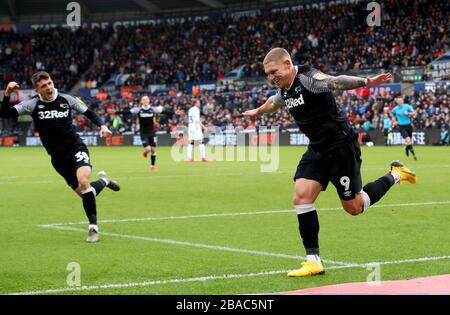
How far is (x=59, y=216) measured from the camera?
13.3 metres

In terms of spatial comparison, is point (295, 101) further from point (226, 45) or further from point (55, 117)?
point (226, 45)

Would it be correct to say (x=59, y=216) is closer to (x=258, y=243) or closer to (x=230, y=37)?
(x=258, y=243)

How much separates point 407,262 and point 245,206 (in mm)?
6250

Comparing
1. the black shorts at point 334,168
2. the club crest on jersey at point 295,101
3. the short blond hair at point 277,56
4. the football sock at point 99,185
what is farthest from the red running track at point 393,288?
the football sock at point 99,185

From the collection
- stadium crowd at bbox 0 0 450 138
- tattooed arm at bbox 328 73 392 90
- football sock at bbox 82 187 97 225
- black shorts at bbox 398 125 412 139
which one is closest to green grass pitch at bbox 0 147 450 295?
football sock at bbox 82 187 97 225

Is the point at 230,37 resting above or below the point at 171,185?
above

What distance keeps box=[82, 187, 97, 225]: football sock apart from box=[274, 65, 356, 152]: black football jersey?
149 inches

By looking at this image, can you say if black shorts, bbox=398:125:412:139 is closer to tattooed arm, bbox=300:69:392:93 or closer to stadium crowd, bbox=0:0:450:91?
stadium crowd, bbox=0:0:450:91

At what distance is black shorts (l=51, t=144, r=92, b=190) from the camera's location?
11336mm

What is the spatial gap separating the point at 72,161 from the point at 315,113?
4586 millimetres

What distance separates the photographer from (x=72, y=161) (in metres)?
11.4

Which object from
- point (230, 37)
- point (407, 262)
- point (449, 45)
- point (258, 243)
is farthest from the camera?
point (230, 37)
